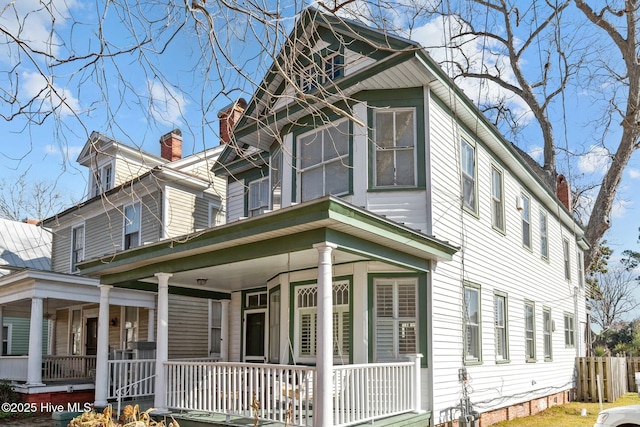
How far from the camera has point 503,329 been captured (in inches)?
533

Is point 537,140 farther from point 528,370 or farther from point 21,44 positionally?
point 21,44

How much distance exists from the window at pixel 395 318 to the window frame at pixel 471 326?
4.72 feet

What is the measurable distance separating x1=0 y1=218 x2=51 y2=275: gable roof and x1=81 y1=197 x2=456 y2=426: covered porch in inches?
586

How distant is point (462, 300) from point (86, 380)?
11.1m

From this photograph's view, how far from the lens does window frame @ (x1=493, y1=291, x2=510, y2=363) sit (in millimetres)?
13086

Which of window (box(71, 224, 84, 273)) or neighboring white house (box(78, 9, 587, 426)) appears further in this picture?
window (box(71, 224, 84, 273))

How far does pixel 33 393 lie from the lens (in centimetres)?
1472

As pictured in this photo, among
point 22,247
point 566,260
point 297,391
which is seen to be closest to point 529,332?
point 566,260

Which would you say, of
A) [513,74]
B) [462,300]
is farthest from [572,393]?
[513,74]

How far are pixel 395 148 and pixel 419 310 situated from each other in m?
2.99

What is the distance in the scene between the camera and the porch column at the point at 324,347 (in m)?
7.75

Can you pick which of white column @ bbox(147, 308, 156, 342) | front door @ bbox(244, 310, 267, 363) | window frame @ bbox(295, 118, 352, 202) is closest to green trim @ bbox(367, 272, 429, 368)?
window frame @ bbox(295, 118, 352, 202)

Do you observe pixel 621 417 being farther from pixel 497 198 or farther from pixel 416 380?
pixel 497 198

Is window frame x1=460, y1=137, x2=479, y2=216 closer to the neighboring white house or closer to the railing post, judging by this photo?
the neighboring white house
